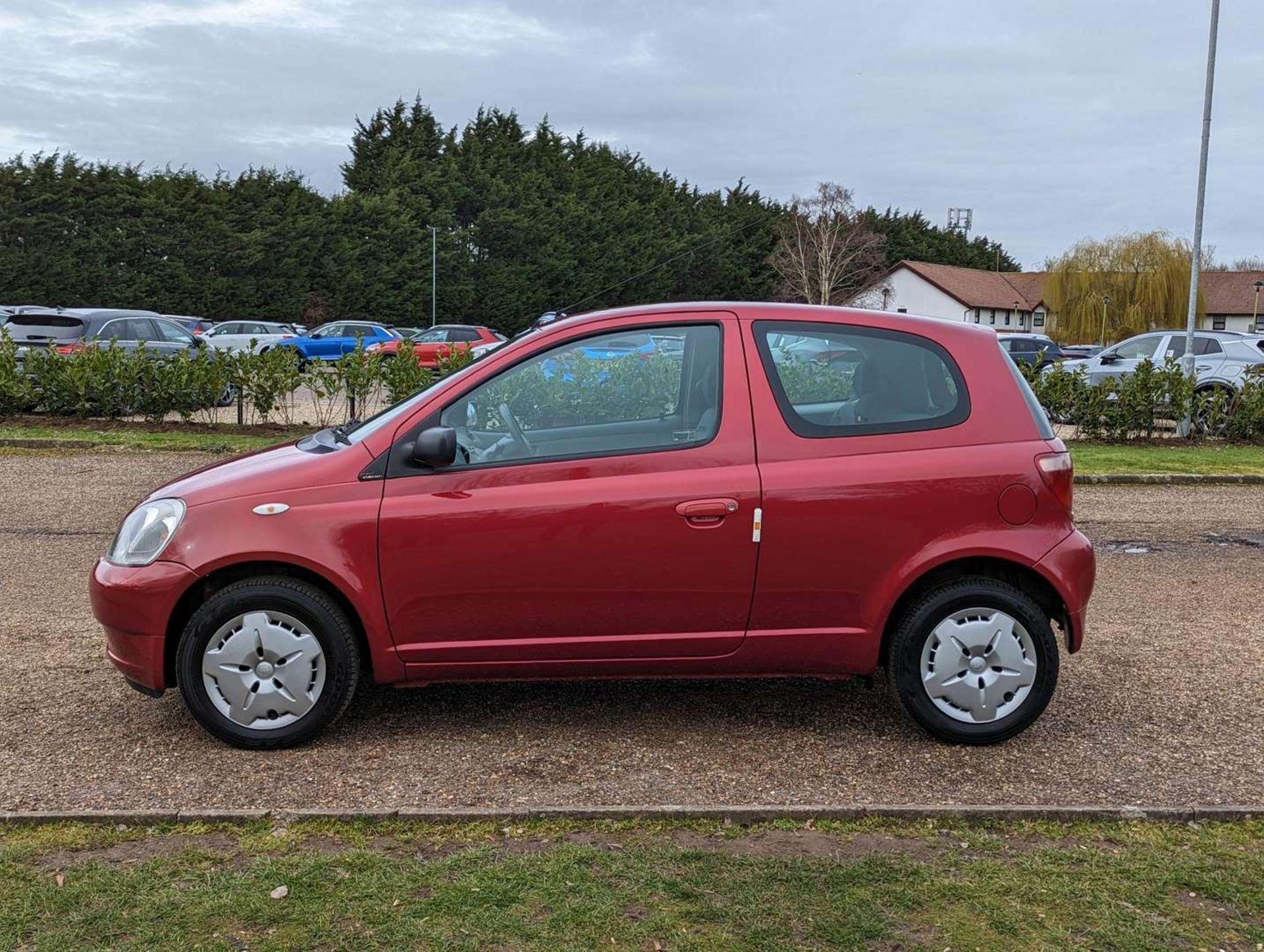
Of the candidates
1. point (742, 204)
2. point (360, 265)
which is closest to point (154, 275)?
point (360, 265)

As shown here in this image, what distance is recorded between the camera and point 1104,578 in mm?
8070

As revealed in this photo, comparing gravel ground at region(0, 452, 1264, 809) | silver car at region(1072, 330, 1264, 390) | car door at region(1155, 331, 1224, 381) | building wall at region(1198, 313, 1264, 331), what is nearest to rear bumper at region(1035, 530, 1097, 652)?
gravel ground at region(0, 452, 1264, 809)

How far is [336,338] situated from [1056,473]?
31.9 m

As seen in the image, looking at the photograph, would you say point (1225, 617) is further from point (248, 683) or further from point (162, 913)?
point (162, 913)

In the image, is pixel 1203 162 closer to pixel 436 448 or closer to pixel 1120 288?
pixel 436 448

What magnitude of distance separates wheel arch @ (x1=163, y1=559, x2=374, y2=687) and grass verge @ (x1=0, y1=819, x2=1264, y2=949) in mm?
869

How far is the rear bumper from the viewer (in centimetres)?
464

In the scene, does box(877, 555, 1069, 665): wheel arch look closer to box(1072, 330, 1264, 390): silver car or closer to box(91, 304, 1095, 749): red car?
box(91, 304, 1095, 749): red car

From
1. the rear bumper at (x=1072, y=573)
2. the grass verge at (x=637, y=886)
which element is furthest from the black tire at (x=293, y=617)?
the rear bumper at (x=1072, y=573)

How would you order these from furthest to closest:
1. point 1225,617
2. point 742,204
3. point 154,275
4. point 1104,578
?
point 742,204
point 154,275
point 1104,578
point 1225,617

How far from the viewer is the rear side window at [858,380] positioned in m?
4.66

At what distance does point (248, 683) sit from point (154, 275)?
47.7 metres

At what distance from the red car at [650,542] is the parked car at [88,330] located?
604 inches

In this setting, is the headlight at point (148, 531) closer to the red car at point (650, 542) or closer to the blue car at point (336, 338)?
the red car at point (650, 542)
